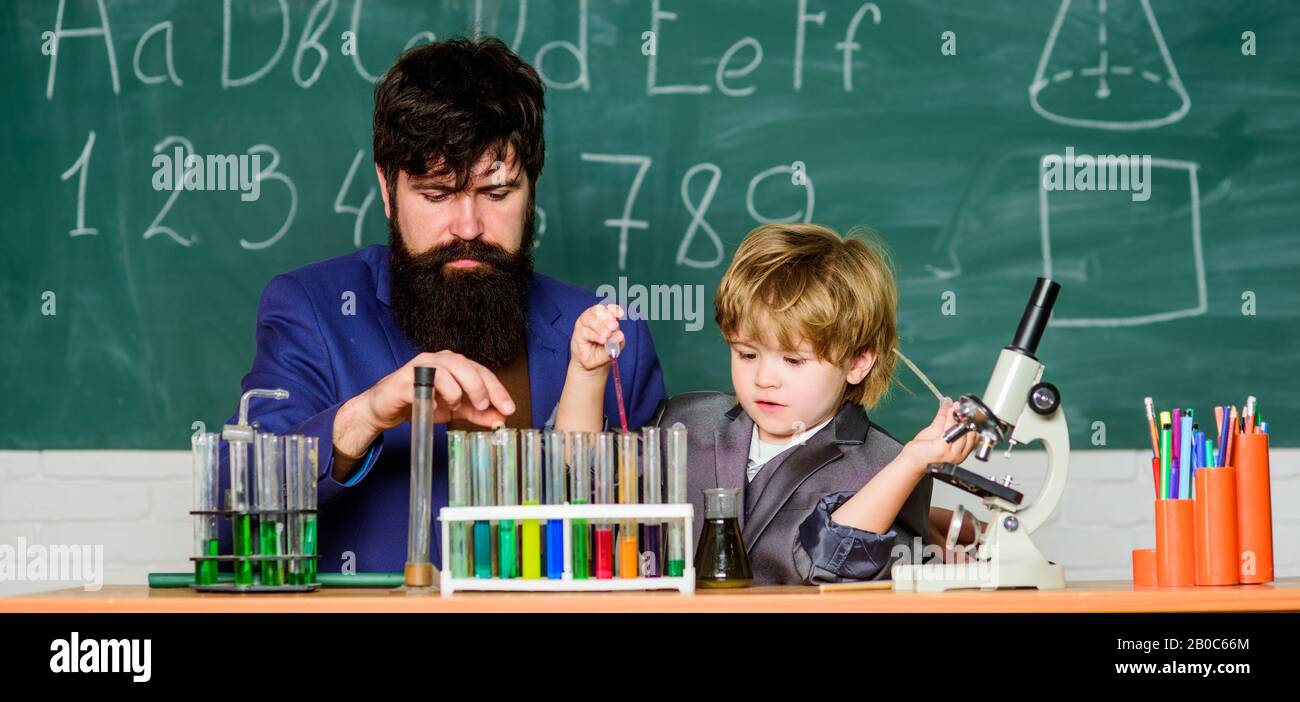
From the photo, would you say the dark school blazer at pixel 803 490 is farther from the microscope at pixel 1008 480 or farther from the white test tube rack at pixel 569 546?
the white test tube rack at pixel 569 546

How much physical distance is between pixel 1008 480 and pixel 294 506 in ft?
3.03

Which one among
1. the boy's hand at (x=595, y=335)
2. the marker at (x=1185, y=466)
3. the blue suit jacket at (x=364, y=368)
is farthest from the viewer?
the blue suit jacket at (x=364, y=368)

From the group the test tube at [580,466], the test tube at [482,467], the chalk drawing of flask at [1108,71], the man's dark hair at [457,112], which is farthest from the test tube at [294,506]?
the chalk drawing of flask at [1108,71]

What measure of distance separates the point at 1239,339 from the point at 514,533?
2232 millimetres

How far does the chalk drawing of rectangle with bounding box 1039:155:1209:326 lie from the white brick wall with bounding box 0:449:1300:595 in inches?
12.4

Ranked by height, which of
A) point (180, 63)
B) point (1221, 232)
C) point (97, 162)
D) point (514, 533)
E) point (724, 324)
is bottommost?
point (514, 533)

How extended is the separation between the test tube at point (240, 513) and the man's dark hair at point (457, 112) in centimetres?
91

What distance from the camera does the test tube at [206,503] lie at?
1.71m

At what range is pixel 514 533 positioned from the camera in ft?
5.51

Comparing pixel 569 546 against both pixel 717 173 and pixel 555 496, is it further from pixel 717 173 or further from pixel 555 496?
pixel 717 173

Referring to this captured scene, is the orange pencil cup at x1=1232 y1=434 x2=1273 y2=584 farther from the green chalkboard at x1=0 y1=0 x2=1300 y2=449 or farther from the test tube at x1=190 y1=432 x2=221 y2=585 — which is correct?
the green chalkboard at x1=0 y1=0 x2=1300 y2=449

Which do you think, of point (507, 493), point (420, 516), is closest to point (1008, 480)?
point (507, 493)
